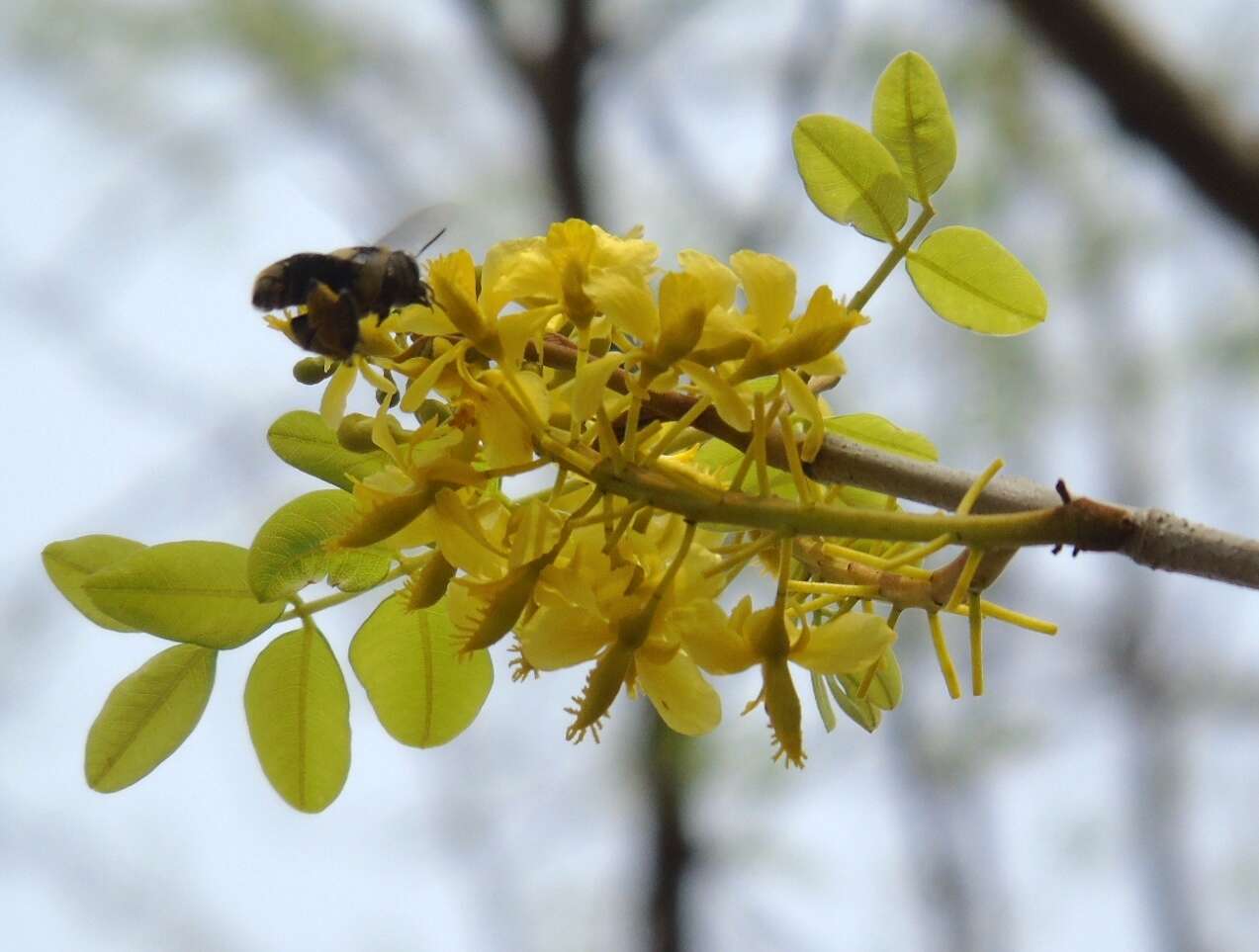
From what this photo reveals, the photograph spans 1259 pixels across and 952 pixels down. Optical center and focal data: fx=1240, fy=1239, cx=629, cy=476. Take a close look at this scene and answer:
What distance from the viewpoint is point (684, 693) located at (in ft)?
2.67

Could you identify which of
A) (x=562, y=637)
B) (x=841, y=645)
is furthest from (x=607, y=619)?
(x=841, y=645)

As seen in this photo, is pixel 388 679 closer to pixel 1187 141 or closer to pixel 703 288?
pixel 703 288

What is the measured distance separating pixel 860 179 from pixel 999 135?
3935 mm

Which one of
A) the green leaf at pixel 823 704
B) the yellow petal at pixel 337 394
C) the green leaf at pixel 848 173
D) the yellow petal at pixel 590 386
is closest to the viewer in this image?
the yellow petal at pixel 590 386

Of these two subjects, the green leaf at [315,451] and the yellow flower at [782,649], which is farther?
the green leaf at [315,451]

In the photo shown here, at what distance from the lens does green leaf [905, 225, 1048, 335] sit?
3.06 feet

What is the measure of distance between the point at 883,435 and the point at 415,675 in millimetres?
421

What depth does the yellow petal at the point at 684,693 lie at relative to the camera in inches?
31.6

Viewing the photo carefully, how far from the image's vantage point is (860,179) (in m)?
0.94

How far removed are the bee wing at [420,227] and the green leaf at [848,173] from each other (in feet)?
0.86

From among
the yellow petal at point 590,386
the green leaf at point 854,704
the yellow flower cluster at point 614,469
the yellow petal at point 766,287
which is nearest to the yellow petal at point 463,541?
the yellow flower cluster at point 614,469

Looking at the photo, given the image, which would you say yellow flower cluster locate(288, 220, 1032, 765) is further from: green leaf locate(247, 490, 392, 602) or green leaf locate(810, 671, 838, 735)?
green leaf locate(810, 671, 838, 735)

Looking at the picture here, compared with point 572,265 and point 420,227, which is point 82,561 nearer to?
point 420,227

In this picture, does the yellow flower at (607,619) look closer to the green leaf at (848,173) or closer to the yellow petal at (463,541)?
the yellow petal at (463,541)
